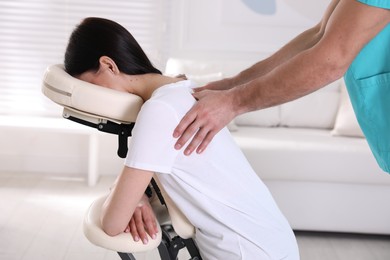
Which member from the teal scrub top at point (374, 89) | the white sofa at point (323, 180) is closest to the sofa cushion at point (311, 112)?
the white sofa at point (323, 180)

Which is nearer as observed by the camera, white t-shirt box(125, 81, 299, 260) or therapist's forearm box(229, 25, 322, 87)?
white t-shirt box(125, 81, 299, 260)

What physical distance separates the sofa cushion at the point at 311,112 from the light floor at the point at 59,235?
2.23 feet

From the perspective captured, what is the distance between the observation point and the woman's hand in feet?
4.52

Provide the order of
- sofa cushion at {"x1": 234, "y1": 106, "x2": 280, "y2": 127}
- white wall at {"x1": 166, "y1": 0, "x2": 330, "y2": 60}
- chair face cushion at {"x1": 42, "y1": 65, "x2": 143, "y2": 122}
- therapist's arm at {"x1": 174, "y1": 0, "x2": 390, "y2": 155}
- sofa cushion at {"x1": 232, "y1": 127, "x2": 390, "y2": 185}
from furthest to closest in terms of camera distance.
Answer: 1. white wall at {"x1": 166, "y1": 0, "x2": 330, "y2": 60}
2. sofa cushion at {"x1": 234, "y1": 106, "x2": 280, "y2": 127}
3. sofa cushion at {"x1": 232, "y1": 127, "x2": 390, "y2": 185}
4. chair face cushion at {"x1": 42, "y1": 65, "x2": 143, "y2": 122}
5. therapist's arm at {"x1": 174, "y1": 0, "x2": 390, "y2": 155}

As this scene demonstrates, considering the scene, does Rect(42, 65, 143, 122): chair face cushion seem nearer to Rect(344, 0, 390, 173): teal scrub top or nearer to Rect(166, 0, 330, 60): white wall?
Rect(344, 0, 390, 173): teal scrub top

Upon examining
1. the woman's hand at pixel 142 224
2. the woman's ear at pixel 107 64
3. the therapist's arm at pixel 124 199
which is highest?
the woman's ear at pixel 107 64

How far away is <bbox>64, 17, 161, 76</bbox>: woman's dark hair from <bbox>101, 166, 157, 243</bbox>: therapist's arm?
0.29m

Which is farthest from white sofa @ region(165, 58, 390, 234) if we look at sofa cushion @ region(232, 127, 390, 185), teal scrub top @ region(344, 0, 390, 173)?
teal scrub top @ region(344, 0, 390, 173)

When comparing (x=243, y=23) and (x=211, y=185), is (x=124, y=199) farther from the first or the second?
(x=243, y=23)

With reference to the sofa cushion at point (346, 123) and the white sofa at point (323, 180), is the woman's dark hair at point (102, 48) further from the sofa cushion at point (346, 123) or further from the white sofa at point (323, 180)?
the sofa cushion at point (346, 123)

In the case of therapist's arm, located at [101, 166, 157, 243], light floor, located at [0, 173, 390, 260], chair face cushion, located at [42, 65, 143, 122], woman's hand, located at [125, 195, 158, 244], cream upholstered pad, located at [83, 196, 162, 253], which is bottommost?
light floor, located at [0, 173, 390, 260]

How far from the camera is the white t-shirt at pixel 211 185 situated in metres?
1.24

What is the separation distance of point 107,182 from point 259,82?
2.72 meters

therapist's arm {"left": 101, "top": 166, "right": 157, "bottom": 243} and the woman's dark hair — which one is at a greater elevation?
the woman's dark hair
